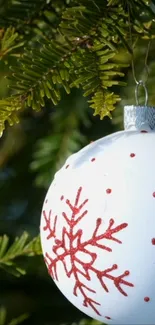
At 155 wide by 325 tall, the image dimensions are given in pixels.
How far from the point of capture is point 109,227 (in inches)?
16.5

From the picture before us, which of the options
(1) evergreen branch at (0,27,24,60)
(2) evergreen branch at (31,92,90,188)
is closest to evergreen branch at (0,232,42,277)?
(2) evergreen branch at (31,92,90,188)

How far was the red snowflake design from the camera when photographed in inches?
16.7

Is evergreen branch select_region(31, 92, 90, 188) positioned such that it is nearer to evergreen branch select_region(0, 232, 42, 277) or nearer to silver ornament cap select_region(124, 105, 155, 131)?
evergreen branch select_region(0, 232, 42, 277)

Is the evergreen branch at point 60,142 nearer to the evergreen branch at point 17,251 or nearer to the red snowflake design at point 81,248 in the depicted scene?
the evergreen branch at point 17,251

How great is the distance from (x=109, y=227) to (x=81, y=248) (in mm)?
27

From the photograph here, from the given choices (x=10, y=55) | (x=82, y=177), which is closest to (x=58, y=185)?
(x=82, y=177)

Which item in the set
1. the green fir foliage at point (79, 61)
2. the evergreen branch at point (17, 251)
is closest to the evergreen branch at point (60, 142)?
the evergreen branch at point (17, 251)

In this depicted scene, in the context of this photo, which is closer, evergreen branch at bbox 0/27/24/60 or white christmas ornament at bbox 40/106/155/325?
white christmas ornament at bbox 40/106/155/325

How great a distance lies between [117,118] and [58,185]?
23cm

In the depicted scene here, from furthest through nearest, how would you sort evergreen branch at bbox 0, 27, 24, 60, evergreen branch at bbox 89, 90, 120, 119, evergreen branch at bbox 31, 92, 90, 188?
evergreen branch at bbox 31, 92, 90, 188 < evergreen branch at bbox 0, 27, 24, 60 < evergreen branch at bbox 89, 90, 120, 119

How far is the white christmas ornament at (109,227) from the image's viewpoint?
0.42m

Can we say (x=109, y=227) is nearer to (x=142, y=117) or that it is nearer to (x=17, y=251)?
(x=142, y=117)

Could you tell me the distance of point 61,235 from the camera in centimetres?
45

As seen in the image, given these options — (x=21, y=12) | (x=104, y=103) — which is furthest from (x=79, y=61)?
(x=21, y=12)
